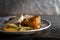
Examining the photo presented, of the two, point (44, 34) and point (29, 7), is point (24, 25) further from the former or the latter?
point (29, 7)

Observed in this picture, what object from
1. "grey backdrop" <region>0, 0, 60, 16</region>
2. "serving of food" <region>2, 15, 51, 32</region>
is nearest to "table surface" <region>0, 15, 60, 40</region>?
"serving of food" <region>2, 15, 51, 32</region>

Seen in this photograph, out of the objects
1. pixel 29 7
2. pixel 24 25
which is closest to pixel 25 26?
pixel 24 25

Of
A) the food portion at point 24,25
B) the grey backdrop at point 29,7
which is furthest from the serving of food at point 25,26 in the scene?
the grey backdrop at point 29,7

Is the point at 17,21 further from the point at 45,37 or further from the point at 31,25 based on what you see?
the point at 45,37

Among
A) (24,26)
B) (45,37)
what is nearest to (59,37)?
(45,37)

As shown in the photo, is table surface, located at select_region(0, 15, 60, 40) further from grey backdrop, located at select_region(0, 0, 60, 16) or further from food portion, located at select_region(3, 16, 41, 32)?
grey backdrop, located at select_region(0, 0, 60, 16)

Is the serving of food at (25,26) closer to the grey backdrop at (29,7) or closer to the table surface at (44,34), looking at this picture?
the table surface at (44,34)
